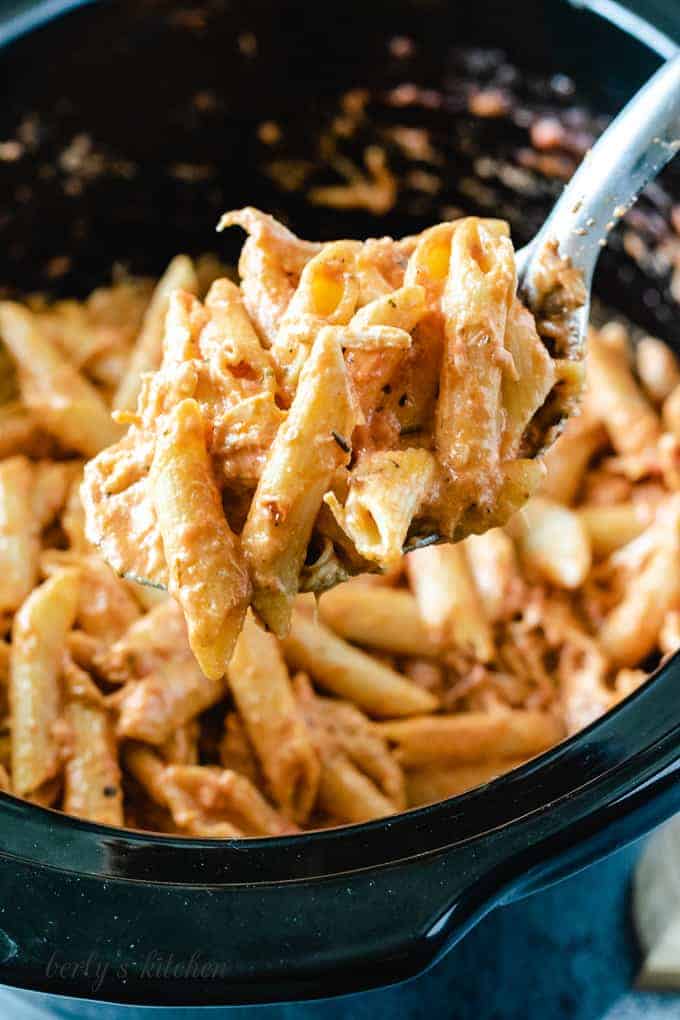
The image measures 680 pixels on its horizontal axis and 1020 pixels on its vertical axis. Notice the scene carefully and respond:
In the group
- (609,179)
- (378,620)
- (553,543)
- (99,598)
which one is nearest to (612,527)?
(553,543)

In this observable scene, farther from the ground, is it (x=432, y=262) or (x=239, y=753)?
(x=432, y=262)

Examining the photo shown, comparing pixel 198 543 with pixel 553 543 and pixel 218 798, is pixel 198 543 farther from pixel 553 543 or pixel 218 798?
pixel 553 543

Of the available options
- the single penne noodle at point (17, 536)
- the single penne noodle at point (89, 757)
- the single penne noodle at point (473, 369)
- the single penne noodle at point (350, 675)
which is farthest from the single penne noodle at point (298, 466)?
the single penne noodle at point (17, 536)

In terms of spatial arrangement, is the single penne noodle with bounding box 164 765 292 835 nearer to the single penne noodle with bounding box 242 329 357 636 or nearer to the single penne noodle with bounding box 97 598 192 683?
the single penne noodle with bounding box 97 598 192 683

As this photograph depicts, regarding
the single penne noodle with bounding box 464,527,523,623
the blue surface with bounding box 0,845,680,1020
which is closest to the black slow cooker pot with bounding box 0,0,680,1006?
the blue surface with bounding box 0,845,680,1020

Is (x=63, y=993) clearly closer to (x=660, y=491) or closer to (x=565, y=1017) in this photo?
(x=565, y=1017)
